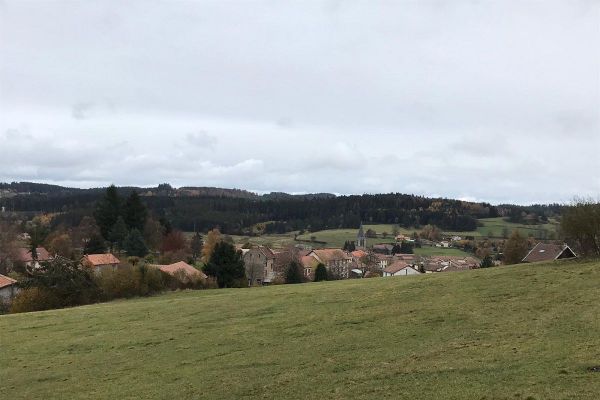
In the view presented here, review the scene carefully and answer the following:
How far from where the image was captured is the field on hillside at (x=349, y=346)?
1359 cm

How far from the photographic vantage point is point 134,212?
99.2 m

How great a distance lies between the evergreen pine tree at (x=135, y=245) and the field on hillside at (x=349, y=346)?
55460mm

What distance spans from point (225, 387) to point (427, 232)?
584ft

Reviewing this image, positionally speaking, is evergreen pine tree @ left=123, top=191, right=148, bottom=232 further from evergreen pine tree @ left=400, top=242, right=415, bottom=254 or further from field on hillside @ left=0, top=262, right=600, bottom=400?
evergreen pine tree @ left=400, top=242, right=415, bottom=254

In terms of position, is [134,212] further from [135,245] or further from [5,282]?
[5,282]

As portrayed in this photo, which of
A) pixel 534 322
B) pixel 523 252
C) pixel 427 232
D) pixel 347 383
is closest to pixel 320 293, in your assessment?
pixel 534 322

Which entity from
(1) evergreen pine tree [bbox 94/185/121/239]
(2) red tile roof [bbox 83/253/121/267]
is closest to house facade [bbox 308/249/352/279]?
(1) evergreen pine tree [bbox 94/185/121/239]

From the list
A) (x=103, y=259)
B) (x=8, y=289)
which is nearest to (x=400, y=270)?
(x=103, y=259)

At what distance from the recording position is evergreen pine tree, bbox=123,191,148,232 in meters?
98.8

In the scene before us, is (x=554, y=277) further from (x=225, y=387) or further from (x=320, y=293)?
(x=225, y=387)

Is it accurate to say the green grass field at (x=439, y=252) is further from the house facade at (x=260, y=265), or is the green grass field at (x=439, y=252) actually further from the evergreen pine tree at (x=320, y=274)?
the evergreen pine tree at (x=320, y=274)

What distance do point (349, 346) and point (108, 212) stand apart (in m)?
88.7

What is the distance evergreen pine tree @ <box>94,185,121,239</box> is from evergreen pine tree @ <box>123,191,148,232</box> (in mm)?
1573

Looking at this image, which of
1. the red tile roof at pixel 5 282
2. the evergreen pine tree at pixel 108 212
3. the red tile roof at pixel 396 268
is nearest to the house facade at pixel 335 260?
the red tile roof at pixel 396 268
